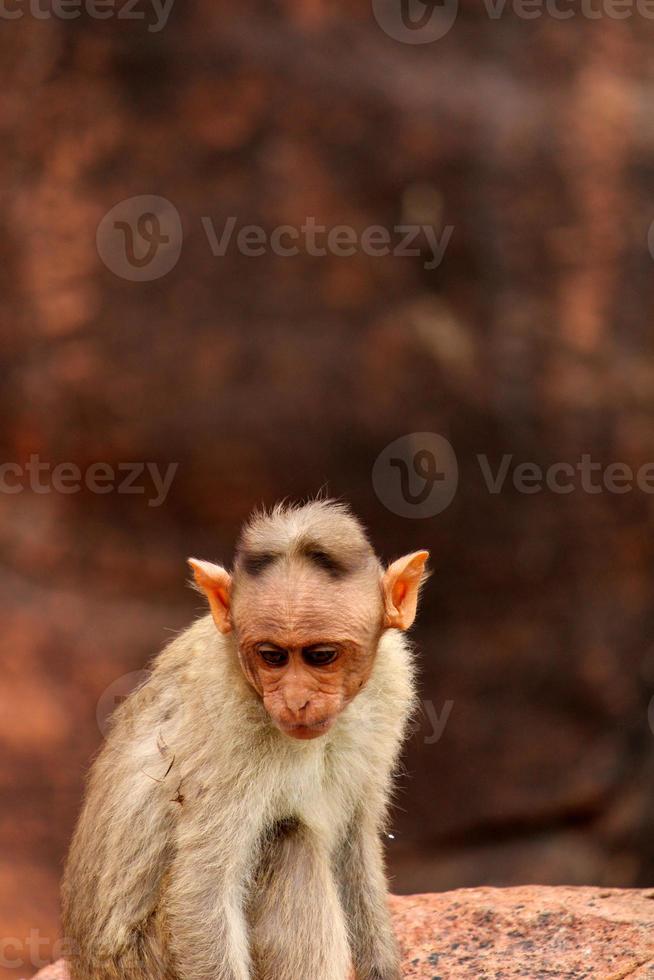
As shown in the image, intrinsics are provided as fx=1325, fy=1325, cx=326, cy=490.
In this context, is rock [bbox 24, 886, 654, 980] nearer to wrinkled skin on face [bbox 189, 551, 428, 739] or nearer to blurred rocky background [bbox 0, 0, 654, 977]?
wrinkled skin on face [bbox 189, 551, 428, 739]

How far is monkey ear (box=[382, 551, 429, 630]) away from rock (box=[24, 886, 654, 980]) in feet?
8.00

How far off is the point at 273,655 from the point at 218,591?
515mm

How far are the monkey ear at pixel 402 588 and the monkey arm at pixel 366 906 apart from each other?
151cm

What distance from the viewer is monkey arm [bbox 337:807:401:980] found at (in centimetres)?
780

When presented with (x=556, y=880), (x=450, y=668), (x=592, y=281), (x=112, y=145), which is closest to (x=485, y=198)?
(x=592, y=281)

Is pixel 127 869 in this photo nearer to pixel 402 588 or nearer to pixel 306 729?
pixel 306 729

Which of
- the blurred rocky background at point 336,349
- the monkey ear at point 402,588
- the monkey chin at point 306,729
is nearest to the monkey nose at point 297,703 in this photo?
the monkey chin at point 306,729

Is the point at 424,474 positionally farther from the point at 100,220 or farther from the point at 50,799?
the point at 50,799

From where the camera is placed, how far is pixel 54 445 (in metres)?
13.5

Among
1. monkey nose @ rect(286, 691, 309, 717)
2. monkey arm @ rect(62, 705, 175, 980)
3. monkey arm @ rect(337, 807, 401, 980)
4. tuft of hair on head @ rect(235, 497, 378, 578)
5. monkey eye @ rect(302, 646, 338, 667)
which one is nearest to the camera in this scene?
monkey nose @ rect(286, 691, 309, 717)

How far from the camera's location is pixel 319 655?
654 centimetres

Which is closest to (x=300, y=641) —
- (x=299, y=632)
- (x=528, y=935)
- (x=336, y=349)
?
(x=299, y=632)

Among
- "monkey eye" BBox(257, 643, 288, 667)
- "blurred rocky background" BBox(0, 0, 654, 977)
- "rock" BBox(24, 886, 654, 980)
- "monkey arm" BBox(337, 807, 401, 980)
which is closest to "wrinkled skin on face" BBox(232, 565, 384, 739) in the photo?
"monkey eye" BBox(257, 643, 288, 667)

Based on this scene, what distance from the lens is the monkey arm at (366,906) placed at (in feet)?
25.6
